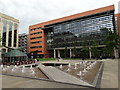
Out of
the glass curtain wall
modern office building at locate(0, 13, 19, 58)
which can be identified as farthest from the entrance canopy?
the glass curtain wall

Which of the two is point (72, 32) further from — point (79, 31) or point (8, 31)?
point (8, 31)

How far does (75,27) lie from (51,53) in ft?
88.0

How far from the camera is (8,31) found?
5581 cm

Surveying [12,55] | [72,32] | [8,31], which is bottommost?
[12,55]

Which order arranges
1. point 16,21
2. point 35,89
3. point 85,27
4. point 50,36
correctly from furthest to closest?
point 50,36 < point 16,21 < point 85,27 < point 35,89

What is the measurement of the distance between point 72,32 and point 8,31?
3722 centimetres

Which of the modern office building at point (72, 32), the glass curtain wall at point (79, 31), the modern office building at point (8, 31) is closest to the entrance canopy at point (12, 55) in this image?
the modern office building at point (72, 32)

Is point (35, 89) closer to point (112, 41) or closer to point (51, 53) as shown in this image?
point (112, 41)

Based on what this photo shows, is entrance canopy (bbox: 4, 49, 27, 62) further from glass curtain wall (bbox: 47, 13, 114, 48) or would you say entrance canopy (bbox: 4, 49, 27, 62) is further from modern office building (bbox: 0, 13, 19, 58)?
glass curtain wall (bbox: 47, 13, 114, 48)

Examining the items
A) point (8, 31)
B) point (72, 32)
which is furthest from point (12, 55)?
point (72, 32)

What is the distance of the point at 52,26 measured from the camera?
65500 millimetres

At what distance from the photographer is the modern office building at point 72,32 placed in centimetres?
4909

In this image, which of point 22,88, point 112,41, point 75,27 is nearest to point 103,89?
point 22,88

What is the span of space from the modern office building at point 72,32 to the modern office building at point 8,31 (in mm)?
13588
